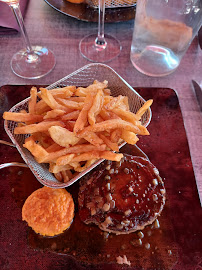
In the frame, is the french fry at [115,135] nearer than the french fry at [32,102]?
Yes

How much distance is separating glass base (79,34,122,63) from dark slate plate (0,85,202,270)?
1.26 metres

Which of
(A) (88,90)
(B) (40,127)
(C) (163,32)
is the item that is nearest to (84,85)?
(A) (88,90)

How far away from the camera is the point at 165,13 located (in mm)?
2441

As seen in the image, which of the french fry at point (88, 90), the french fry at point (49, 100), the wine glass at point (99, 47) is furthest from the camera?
the wine glass at point (99, 47)

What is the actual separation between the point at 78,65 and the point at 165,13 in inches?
40.0

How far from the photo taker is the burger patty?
5.77ft

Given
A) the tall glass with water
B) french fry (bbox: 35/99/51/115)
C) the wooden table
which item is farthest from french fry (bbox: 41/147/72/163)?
the tall glass with water

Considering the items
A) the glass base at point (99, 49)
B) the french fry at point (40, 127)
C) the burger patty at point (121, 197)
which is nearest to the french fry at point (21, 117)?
the french fry at point (40, 127)

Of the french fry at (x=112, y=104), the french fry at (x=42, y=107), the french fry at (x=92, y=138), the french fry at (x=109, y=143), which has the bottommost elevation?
the french fry at (x=109, y=143)

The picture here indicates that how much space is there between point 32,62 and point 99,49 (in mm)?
768

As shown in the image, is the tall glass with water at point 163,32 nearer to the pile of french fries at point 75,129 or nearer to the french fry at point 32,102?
the pile of french fries at point 75,129

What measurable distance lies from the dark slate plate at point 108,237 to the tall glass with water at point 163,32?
1.09m

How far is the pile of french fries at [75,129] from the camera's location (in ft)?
5.41

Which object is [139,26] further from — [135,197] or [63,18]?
[135,197]
